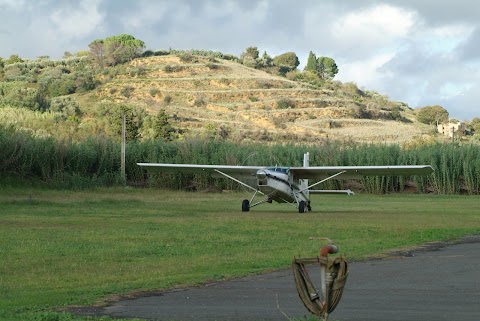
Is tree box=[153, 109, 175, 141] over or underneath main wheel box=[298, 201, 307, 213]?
over

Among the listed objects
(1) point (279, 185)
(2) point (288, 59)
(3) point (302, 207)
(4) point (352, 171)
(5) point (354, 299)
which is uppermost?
(2) point (288, 59)

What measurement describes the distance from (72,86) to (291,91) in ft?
67.9

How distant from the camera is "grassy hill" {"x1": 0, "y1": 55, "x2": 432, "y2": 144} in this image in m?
77.5

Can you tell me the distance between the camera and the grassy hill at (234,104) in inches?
3051

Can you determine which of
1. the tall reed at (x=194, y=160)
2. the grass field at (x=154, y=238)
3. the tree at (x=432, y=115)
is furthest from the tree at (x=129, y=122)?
the tree at (x=432, y=115)

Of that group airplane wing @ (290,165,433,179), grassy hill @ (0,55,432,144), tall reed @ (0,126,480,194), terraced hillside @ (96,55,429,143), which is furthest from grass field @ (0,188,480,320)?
terraced hillside @ (96,55,429,143)

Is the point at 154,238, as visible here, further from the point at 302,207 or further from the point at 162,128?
the point at 162,128

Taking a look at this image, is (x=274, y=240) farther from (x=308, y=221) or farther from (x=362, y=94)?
(x=362, y=94)

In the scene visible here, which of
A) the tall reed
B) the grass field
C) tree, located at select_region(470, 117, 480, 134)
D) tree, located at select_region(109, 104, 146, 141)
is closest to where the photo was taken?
the grass field

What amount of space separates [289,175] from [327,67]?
4412 inches

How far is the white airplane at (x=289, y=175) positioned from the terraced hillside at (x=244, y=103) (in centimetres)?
4031

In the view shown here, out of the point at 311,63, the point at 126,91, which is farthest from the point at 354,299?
the point at 311,63

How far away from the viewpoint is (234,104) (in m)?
88.1

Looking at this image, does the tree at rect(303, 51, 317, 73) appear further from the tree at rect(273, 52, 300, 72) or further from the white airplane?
the white airplane
